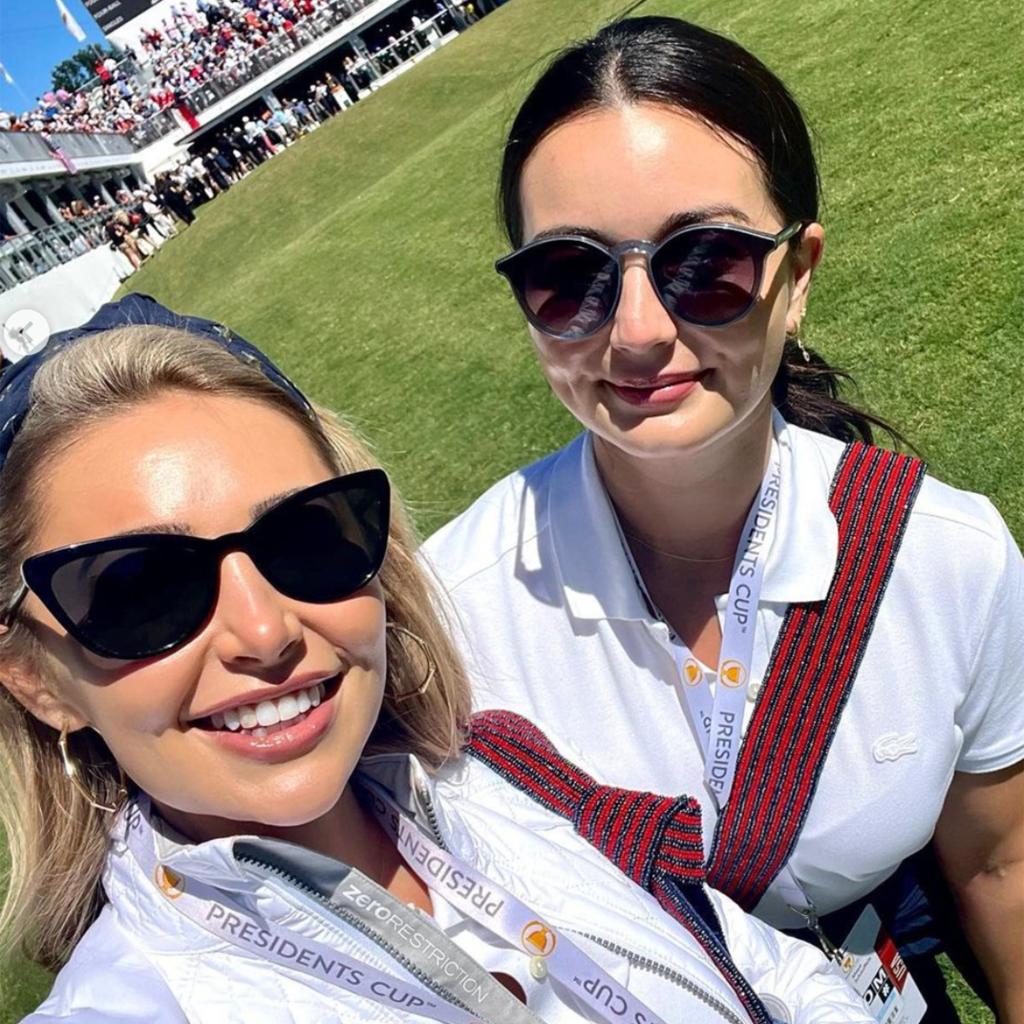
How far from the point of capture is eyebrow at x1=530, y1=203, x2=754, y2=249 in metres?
1.58

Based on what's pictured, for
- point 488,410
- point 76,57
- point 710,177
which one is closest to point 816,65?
point 488,410

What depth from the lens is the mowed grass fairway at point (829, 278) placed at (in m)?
4.14

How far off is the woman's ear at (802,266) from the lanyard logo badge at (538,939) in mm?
1212

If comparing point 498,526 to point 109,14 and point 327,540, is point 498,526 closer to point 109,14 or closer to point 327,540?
point 327,540

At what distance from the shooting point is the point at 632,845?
5.60 feet

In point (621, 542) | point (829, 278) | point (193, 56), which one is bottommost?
point (829, 278)

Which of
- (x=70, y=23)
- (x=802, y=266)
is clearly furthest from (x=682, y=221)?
(x=70, y=23)

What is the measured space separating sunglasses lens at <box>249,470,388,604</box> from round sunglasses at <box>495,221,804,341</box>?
499 millimetres

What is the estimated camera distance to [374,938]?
1367 millimetres

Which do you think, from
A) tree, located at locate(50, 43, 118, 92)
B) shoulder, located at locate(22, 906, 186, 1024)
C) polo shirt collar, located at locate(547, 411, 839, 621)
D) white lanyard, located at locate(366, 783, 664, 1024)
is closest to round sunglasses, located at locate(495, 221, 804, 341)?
polo shirt collar, located at locate(547, 411, 839, 621)

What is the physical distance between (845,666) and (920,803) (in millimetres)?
353

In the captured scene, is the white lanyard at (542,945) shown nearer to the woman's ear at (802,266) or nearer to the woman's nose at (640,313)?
the woman's nose at (640,313)

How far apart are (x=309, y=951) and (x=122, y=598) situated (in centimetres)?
60

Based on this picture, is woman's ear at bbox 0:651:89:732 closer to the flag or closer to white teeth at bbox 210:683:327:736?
white teeth at bbox 210:683:327:736
